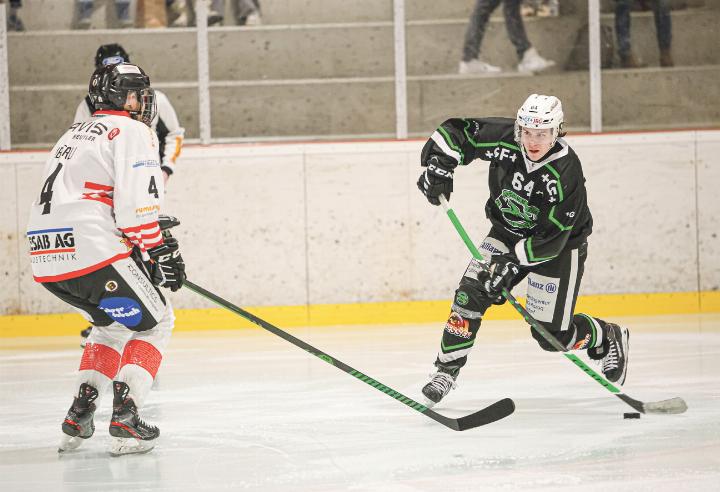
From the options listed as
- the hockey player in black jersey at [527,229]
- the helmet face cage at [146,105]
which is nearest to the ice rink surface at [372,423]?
the hockey player in black jersey at [527,229]

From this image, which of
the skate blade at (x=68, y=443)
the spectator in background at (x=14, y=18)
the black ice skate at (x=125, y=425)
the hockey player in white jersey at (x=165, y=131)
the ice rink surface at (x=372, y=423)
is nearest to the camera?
the ice rink surface at (x=372, y=423)

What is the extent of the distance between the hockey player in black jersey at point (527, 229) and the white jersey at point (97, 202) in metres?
1.11

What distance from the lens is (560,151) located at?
4.04 m

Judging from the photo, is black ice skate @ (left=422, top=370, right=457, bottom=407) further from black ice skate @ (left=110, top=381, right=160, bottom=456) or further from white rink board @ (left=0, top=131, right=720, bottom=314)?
white rink board @ (left=0, top=131, right=720, bottom=314)

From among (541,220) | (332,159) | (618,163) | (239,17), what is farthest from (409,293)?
(541,220)

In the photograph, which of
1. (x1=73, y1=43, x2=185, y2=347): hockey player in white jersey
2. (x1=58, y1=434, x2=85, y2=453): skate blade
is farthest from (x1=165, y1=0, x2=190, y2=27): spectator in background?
(x1=58, y1=434, x2=85, y2=453): skate blade

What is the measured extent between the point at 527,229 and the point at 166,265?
1353mm

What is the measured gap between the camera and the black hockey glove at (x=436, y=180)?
413cm

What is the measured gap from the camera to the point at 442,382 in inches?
163

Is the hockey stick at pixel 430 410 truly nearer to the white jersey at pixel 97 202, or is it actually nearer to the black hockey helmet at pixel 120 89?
the white jersey at pixel 97 202

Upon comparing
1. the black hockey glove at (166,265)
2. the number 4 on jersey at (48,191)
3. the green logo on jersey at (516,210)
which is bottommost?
the black hockey glove at (166,265)

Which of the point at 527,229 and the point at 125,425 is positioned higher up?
the point at 527,229

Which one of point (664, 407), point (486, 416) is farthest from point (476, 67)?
point (486, 416)

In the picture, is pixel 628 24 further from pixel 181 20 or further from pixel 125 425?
pixel 125 425
